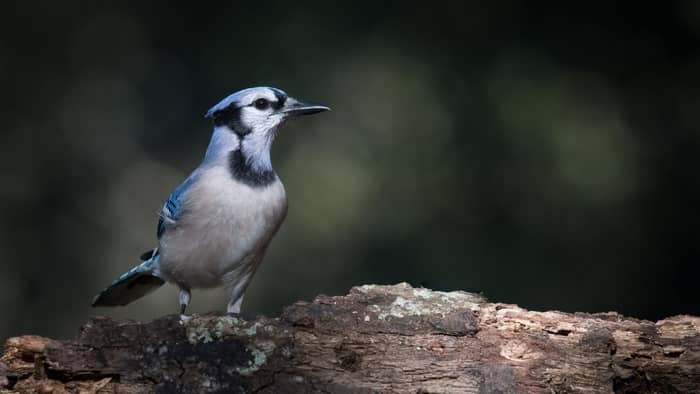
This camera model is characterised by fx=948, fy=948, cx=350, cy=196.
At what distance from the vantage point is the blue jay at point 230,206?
3.38 metres

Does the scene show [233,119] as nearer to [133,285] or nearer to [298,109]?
[298,109]

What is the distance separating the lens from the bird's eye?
3.56m

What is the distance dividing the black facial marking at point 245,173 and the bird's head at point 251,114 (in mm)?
96

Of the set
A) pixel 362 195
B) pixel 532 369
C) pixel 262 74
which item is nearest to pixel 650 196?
pixel 362 195

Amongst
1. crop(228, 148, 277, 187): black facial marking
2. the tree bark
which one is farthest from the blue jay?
the tree bark

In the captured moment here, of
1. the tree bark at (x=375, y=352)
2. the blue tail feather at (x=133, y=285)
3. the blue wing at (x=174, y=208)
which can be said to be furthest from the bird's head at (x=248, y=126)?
the tree bark at (x=375, y=352)

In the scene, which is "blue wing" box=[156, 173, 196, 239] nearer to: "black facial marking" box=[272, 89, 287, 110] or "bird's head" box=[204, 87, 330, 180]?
"bird's head" box=[204, 87, 330, 180]

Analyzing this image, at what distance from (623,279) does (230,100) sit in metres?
2.43

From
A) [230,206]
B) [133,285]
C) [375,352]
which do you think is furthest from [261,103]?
[375,352]

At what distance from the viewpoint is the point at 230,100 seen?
354 centimetres

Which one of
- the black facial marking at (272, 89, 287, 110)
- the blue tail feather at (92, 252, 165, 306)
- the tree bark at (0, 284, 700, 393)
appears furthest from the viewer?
the blue tail feather at (92, 252, 165, 306)

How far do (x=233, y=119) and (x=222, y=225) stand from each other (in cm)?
43

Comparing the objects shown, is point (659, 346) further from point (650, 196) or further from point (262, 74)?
point (262, 74)

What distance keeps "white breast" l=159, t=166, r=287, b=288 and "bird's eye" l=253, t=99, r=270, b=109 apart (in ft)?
0.94
